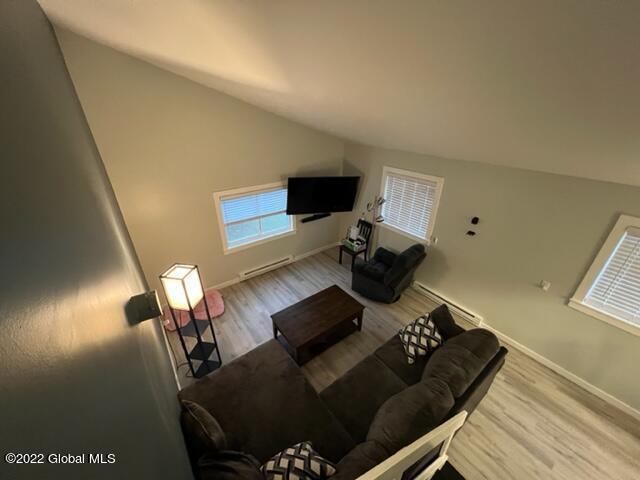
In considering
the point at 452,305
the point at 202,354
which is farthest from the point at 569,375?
the point at 202,354

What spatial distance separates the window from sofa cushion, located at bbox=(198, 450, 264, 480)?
3.55 meters

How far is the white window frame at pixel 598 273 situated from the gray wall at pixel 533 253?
2.2 inches

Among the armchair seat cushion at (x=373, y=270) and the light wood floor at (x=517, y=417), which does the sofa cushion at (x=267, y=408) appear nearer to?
the light wood floor at (x=517, y=417)

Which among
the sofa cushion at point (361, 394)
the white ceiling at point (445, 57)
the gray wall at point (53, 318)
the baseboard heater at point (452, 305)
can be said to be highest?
the white ceiling at point (445, 57)

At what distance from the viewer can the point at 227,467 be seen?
1.57 meters

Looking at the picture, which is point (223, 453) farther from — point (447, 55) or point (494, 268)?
point (494, 268)

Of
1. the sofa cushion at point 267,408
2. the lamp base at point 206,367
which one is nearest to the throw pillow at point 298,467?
the sofa cushion at point 267,408

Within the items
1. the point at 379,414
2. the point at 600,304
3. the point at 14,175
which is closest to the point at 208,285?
the point at 379,414

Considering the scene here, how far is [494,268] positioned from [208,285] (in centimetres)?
426

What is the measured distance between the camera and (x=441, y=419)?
182 centimetres

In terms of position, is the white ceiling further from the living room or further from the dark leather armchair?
the dark leather armchair

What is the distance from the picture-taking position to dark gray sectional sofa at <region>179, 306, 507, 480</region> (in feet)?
5.76

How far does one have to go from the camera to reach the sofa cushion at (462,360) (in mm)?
2020

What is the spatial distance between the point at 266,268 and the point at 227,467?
3.41 meters
